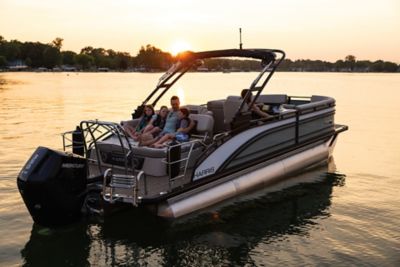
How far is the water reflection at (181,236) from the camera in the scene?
6.76 meters

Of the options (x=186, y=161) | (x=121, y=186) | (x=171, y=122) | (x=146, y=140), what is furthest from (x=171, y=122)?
(x=121, y=186)

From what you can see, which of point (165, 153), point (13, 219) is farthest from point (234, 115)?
point (13, 219)

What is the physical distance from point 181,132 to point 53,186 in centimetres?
299

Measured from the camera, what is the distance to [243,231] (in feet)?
25.8

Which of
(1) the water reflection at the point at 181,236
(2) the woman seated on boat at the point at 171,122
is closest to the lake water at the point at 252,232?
(1) the water reflection at the point at 181,236

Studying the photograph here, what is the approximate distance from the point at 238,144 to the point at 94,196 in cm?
314

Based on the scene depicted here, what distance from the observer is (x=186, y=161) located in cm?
818

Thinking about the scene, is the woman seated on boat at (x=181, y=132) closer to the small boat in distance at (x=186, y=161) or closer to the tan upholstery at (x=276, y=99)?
the small boat in distance at (x=186, y=161)

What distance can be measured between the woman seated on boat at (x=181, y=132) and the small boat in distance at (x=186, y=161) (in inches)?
11.8

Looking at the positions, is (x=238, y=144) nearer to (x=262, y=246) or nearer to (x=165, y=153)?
(x=165, y=153)

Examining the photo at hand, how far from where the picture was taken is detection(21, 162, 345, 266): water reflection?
676cm

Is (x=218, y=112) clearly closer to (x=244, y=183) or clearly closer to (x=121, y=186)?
(x=244, y=183)

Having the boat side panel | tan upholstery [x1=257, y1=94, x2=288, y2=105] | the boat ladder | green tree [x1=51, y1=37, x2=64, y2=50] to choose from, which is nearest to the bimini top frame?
the boat side panel

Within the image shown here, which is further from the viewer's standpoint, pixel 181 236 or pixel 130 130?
pixel 130 130
